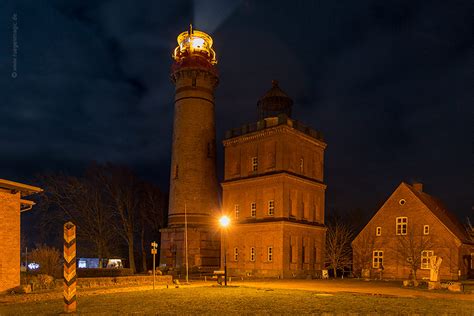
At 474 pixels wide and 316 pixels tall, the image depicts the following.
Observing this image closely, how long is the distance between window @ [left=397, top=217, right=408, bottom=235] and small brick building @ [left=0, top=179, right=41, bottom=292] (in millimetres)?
35701

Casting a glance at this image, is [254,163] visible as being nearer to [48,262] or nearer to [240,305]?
[48,262]

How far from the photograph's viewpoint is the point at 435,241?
43.7 m

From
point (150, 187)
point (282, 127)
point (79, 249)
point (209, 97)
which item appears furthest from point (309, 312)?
point (79, 249)

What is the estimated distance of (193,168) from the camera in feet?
166

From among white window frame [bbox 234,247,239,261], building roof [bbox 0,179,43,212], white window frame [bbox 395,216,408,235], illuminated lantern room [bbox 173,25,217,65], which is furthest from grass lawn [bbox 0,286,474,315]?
illuminated lantern room [bbox 173,25,217,65]

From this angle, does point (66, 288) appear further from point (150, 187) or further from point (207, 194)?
point (150, 187)

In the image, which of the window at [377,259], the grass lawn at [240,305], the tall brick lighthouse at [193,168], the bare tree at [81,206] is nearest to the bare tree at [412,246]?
the window at [377,259]

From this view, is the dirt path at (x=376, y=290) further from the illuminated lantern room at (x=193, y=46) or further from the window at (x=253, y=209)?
the illuminated lantern room at (x=193, y=46)

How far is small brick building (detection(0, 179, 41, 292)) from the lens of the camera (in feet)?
76.2

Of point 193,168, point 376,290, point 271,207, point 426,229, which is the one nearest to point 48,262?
point 193,168

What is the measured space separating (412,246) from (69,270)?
34.7 meters

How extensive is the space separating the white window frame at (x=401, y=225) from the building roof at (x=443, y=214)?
2.65m

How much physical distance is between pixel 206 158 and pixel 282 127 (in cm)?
1017

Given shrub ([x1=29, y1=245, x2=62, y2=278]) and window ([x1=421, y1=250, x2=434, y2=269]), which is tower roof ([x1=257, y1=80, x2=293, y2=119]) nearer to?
window ([x1=421, y1=250, x2=434, y2=269])
